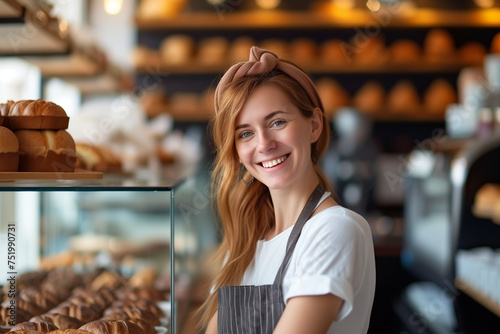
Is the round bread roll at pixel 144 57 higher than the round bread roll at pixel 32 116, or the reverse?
the round bread roll at pixel 144 57

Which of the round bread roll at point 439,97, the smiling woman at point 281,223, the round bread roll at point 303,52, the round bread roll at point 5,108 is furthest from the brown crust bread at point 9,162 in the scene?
the round bread roll at point 439,97

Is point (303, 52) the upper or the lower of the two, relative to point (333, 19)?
lower

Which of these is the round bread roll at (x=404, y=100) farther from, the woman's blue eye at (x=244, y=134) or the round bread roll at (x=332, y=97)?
the woman's blue eye at (x=244, y=134)

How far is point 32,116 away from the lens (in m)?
1.43

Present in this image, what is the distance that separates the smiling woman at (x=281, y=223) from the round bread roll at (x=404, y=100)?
172 inches

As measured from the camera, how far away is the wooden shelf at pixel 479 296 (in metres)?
2.58

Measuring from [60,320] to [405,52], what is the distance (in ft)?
16.2

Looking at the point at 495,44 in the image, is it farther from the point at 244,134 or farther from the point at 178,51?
the point at 244,134

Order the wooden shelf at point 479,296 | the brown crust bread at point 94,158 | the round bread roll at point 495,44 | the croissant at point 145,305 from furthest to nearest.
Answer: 1. the round bread roll at point 495,44
2. the wooden shelf at point 479,296
3. the brown crust bread at point 94,158
4. the croissant at point 145,305

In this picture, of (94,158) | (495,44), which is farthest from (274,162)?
(495,44)

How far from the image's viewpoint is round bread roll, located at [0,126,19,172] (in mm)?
1328

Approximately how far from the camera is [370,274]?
1334mm

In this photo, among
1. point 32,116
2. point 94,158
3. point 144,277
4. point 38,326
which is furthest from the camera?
point 94,158

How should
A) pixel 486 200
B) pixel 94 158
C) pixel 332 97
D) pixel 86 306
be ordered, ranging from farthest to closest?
pixel 332 97 → pixel 486 200 → pixel 94 158 → pixel 86 306
